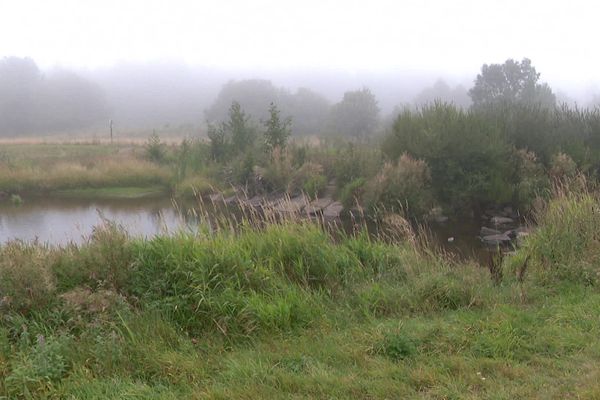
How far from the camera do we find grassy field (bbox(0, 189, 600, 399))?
378 cm

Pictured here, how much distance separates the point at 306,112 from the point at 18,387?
63.9 m

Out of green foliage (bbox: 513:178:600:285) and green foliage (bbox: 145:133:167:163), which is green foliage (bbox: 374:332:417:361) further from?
green foliage (bbox: 145:133:167:163)

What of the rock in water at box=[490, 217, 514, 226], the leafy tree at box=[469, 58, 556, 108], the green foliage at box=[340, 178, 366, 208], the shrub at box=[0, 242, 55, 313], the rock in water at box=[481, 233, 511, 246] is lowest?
the rock in water at box=[490, 217, 514, 226]

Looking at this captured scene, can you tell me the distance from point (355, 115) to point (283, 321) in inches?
1976

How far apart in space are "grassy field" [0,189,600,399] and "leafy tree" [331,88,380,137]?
46187mm

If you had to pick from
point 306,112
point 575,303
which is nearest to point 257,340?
point 575,303

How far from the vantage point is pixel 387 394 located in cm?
358

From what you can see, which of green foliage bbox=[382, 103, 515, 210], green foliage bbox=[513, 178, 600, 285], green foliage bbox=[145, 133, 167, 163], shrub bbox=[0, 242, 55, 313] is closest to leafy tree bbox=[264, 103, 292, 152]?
green foliage bbox=[145, 133, 167, 163]

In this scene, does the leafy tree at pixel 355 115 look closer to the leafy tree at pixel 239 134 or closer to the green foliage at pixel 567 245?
the leafy tree at pixel 239 134

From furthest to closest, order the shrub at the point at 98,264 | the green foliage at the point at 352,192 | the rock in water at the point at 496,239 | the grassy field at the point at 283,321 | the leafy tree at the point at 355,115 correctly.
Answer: the leafy tree at the point at 355,115 → the green foliage at the point at 352,192 → the rock in water at the point at 496,239 → the shrub at the point at 98,264 → the grassy field at the point at 283,321

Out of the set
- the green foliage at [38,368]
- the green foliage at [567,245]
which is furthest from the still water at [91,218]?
the green foliage at [38,368]

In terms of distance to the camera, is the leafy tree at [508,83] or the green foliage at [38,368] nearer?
the green foliage at [38,368]

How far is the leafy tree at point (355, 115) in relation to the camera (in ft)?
174

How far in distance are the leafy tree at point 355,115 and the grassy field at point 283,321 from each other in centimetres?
4619
